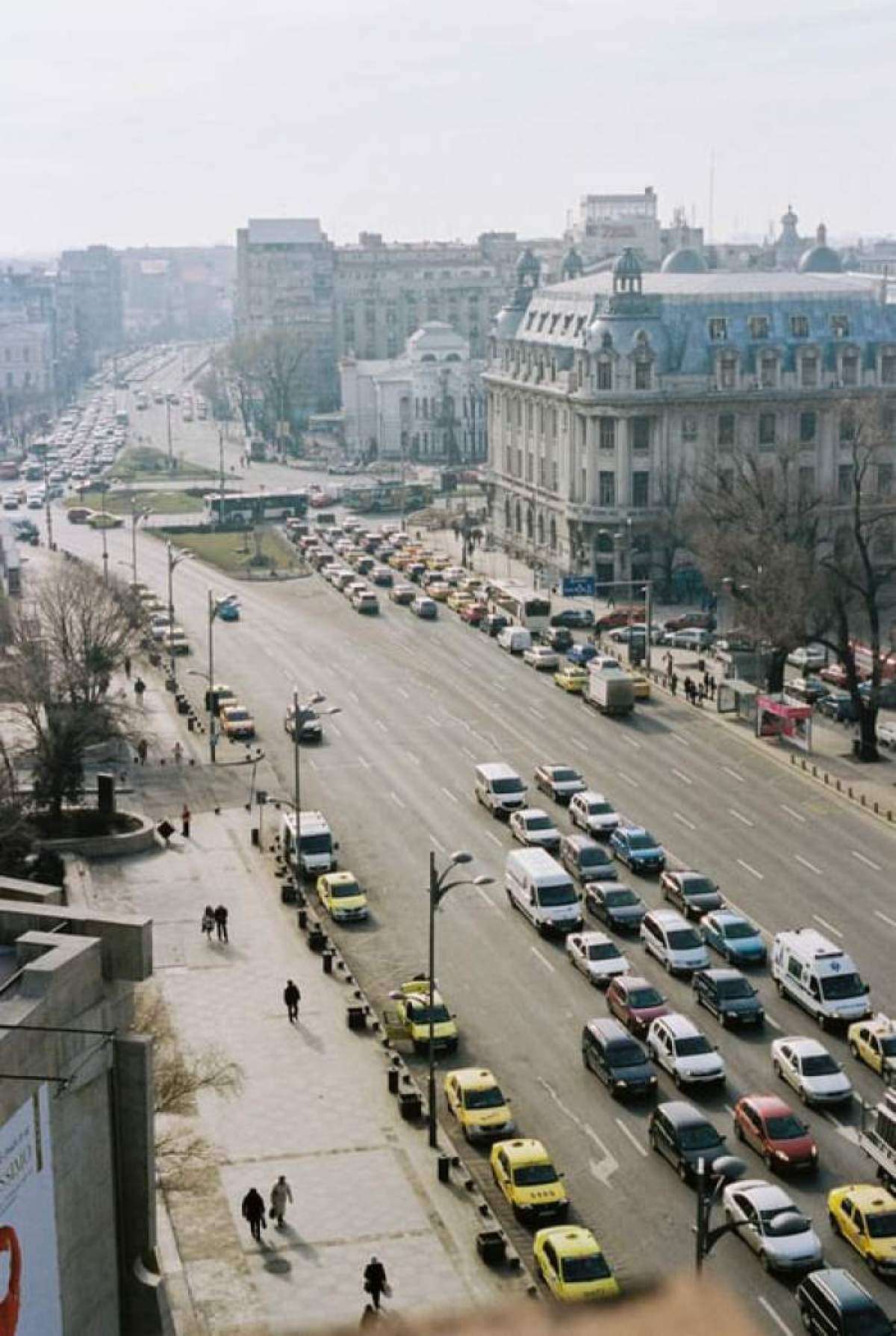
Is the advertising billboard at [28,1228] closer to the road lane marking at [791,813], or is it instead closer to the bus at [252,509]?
the road lane marking at [791,813]

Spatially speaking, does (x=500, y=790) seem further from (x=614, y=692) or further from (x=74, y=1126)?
(x=74, y=1126)

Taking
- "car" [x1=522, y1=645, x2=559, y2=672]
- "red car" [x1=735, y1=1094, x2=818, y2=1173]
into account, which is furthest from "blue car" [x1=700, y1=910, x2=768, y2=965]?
"car" [x1=522, y1=645, x2=559, y2=672]

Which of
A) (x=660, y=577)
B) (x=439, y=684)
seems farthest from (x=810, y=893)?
(x=660, y=577)

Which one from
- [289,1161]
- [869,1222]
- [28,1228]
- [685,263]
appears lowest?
[289,1161]

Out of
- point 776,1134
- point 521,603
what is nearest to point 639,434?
point 521,603

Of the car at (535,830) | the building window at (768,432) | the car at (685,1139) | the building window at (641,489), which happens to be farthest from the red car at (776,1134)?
the building window at (768,432)
